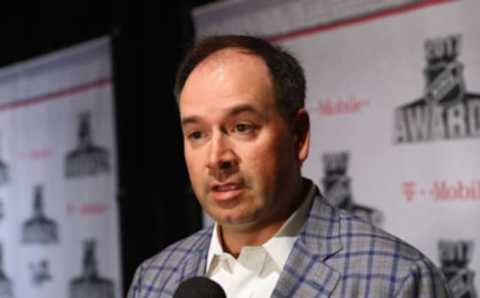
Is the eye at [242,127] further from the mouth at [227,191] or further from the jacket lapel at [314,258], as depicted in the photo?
the jacket lapel at [314,258]

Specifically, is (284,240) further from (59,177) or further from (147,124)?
(59,177)

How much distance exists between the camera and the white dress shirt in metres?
1.16

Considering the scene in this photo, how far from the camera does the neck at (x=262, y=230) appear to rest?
1.18m

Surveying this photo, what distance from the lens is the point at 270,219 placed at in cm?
118

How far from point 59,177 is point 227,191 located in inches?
78.6

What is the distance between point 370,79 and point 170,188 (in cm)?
99

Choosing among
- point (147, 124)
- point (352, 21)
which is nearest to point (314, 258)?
point (352, 21)

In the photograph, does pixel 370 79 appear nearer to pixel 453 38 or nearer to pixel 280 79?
pixel 453 38

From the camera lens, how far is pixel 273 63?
3.86ft

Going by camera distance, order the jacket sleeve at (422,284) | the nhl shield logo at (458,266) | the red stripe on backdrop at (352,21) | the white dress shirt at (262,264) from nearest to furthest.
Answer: the jacket sleeve at (422,284) → the white dress shirt at (262,264) → the nhl shield logo at (458,266) → the red stripe on backdrop at (352,21)

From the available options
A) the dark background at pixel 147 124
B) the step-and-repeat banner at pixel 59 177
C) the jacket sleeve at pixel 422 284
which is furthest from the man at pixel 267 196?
the step-and-repeat banner at pixel 59 177

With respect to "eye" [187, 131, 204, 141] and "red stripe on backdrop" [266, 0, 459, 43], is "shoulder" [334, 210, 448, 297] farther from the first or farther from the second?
"red stripe on backdrop" [266, 0, 459, 43]

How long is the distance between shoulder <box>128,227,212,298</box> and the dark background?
3.39 ft

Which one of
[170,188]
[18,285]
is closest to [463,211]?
[170,188]
